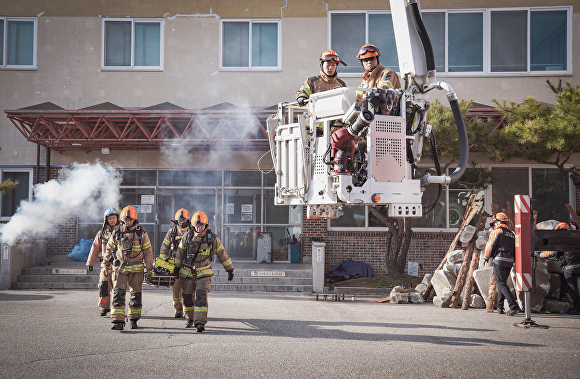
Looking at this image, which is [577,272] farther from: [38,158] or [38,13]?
[38,13]

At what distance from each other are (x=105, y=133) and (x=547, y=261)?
12.8 metres

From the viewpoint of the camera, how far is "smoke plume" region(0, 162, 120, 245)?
14.3 metres

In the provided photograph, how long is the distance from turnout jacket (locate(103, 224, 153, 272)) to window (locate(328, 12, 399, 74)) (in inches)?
396

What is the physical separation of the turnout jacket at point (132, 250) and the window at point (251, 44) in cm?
934

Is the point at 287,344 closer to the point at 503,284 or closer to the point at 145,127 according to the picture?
the point at 503,284

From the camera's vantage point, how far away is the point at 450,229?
15.2 meters

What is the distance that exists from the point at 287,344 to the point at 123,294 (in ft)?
9.60

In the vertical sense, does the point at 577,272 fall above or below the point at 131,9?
below

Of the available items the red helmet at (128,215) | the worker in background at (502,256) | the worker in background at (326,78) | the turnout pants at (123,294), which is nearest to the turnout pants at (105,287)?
the turnout pants at (123,294)

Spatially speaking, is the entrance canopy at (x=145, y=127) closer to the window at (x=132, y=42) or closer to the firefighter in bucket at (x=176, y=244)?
the window at (x=132, y=42)

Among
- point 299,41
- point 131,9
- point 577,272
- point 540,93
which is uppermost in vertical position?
A: point 131,9

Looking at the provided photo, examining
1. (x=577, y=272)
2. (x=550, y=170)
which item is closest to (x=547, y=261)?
(x=577, y=272)

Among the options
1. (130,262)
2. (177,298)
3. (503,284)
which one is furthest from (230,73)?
(503,284)

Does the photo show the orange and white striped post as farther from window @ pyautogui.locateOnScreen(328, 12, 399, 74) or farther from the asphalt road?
window @ pyautogui.locateOnScreen(328, 12, 399, 74)
